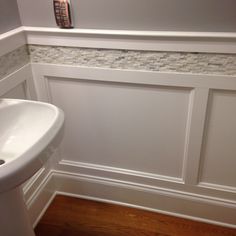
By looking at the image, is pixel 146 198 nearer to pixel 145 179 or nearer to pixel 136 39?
pixel 145 179

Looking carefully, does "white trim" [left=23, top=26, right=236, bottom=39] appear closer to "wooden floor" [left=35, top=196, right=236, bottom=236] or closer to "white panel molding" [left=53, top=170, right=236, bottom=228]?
"white panel molding" [left=53, top=170, right=236, bottom=228]

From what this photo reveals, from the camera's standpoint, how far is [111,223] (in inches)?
61.2

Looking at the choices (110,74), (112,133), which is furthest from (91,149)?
(110,74)

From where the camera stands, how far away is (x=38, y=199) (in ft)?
5.14

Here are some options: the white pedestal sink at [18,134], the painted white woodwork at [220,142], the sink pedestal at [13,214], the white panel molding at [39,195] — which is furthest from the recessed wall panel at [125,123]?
the sink pedestal at [13,214]

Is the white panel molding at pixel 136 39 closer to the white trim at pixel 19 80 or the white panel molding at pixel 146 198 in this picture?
the white trim at pixel 19 80

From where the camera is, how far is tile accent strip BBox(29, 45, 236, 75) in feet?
3.68

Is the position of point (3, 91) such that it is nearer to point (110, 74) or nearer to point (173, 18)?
point (110, 74)

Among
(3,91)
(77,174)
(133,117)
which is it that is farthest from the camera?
(77,174)

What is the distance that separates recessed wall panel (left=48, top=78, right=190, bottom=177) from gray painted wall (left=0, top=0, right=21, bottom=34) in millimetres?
303

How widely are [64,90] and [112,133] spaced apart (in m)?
0.33

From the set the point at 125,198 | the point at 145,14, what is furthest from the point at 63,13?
the point at 125,198

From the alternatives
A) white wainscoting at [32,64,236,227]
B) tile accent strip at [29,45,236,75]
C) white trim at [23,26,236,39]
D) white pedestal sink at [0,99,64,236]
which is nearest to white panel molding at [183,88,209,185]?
white wainscoting at [32,64,236,227]

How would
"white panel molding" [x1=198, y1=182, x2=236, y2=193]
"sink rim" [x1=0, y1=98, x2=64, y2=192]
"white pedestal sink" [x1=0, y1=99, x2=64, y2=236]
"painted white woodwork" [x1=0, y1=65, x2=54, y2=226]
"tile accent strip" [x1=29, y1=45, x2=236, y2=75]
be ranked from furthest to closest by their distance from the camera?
1. "white panel molding" [x1=198, y1=182, x2=236, y2=193]
2. "painted white woodwork" [x1=0, y1=65, x2=54, y2=226]
3. "tile accent strip" [x1=29, y1=45, x2=236, y2=75]
4. "white pedestal sink" [x1=0, y1=99, x2=64, y2=236]
5. "sink rim" [x1=0, y1=98, x2=64, y2=192]
